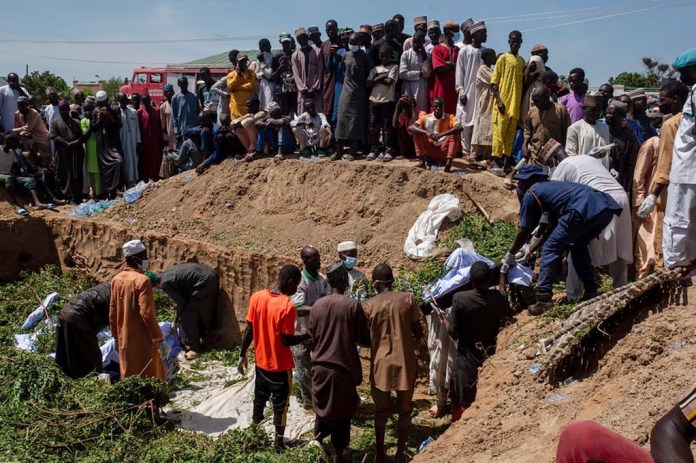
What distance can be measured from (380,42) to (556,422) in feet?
24.5

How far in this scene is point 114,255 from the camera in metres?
12.0

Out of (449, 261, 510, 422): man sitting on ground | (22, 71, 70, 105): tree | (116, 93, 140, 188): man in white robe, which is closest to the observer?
(449, 261, 510, 422): man sitting on ground

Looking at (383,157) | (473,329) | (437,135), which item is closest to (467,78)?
(437,135)

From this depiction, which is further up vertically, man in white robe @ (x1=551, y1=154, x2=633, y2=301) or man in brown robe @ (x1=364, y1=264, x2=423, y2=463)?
man in white robe @ (x1=551, y1=154, x2=633, y2=301)

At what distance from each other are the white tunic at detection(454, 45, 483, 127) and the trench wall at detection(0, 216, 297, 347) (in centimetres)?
350

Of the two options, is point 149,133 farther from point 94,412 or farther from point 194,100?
point 94,412

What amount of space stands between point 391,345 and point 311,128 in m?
6.31

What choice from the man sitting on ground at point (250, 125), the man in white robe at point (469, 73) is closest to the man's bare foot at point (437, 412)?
the man in white robe at point (469, 73)

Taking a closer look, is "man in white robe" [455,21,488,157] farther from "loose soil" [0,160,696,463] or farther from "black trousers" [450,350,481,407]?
"black trousers" [450,350,481,407]

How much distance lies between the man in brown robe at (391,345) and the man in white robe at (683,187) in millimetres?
2415

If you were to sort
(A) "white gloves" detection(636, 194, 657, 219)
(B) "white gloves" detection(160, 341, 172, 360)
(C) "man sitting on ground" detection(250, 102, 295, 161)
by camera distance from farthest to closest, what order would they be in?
(C) "man sitting on ground" detection(250, 102, 295, 161), (B) "white gloves" detection(160, 341, 172, 360), (A) "white gloves" detection(636, 194, 657, 219)

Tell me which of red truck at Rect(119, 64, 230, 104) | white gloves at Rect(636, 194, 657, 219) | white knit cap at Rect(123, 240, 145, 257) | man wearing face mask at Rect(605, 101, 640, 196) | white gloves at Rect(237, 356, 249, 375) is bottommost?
white gloves at Rect(237, 356, 249, 375)

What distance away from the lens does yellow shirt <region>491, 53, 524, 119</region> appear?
31.5 feet

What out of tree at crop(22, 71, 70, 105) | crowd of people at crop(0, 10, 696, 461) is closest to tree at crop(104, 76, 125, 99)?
tree at crop(22, 71, 70, 105)
